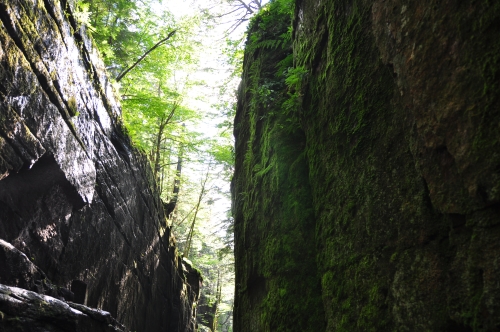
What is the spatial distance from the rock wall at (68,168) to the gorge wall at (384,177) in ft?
14.5

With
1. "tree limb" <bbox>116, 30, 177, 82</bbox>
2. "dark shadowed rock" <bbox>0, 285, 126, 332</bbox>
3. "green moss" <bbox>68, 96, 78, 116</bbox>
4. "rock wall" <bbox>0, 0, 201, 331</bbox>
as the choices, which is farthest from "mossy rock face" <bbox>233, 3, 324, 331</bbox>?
"tree limb" <bbox>116, 30, 177, 82</bbox>

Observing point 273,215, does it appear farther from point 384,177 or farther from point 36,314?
point 36,314

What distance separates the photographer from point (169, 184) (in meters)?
23.0

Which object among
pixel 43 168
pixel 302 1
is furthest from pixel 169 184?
pixel 302 1

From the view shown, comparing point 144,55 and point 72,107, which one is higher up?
point 144,55

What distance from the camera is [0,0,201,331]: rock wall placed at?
6363 mm

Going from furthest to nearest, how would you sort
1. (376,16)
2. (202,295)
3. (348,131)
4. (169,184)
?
(202,295) < (169,184) < (348,131) < (376,16)

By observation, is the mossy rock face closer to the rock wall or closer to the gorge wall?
the gorge wall

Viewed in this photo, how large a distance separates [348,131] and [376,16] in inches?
49.9

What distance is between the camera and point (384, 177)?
3455 millimetres

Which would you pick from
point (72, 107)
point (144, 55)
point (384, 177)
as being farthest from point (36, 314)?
point (144, 55)

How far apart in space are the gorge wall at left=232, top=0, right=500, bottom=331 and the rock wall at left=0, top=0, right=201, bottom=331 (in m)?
4.42

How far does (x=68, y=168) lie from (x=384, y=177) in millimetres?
6847

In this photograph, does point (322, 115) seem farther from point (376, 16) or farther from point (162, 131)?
point (162, 131)
